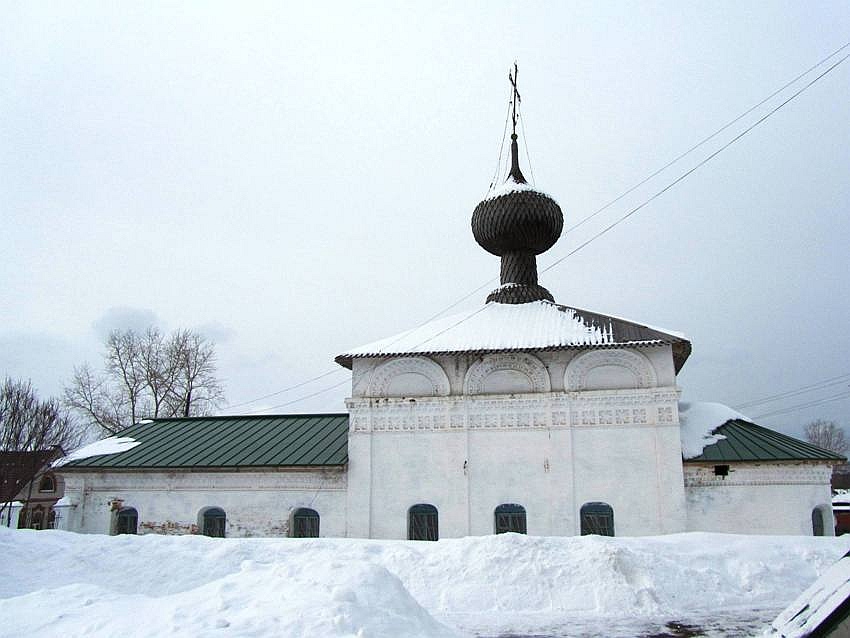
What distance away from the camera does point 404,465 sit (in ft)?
43.9

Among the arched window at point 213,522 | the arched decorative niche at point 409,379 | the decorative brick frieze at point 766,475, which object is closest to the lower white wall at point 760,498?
the decorative brick frieze at point 766,475

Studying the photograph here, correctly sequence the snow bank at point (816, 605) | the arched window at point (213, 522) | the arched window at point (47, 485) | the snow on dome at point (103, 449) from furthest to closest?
the arched window at point (47, 485), the snow on dome at point (103, 449), the arched window at point (213, 522), the snow bank at point (816, 605)

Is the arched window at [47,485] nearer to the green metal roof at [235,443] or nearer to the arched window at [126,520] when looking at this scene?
the green metal roof at [235,443]

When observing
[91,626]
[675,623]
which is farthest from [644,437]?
[91,626]

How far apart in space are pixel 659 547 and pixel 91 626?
740 centimetres

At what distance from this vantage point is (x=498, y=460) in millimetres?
12953

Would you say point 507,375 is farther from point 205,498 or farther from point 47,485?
point 47,485

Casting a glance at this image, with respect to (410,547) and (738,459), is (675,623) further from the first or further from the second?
(738,459)

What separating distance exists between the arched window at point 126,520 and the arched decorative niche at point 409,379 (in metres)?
6.17

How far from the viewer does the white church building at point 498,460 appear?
40.1 ft

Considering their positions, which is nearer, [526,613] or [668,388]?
[526,613]

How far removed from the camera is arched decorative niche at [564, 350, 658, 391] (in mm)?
12859

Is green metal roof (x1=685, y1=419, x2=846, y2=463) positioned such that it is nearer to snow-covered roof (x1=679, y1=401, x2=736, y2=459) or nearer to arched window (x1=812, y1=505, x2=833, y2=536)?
snow-covered roof (x1=679, y1=401, x2=736, y2=459)

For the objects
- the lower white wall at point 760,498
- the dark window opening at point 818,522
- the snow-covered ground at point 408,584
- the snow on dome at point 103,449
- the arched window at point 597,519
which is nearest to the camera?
the snow-covered ground at point 408,584
